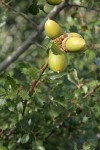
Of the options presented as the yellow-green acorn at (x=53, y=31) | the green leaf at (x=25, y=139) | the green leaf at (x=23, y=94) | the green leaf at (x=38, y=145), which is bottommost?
the green leaf at (x=38, y=145)

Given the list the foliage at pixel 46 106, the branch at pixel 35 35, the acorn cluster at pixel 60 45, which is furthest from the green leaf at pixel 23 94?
the branch at pixel 35 35

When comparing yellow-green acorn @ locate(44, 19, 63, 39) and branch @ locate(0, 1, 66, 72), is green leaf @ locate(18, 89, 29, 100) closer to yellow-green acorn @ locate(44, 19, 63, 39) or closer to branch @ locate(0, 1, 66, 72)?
yellow-green acorn @ locate(44, 19, 63, 39)

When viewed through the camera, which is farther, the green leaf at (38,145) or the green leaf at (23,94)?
the green leaf at (38,145)

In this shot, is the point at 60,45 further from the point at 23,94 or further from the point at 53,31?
the point at 23,94

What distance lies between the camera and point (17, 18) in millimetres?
5207

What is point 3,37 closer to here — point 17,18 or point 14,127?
point 17,18

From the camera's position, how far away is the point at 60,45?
1564mm

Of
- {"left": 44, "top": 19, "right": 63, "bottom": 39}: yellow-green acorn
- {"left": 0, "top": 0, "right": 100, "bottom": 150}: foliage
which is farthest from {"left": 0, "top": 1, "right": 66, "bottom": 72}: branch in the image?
{"left": 44, "top": 19, "right": 63, "bottom": 39}: yellow-green acorn

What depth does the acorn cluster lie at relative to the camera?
1540mm

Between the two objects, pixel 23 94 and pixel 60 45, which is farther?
pixel 23 94

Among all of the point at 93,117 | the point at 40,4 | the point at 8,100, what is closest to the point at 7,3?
the point at 40,4

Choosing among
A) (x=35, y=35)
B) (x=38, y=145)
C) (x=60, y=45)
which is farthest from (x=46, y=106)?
(x=35, y=35)

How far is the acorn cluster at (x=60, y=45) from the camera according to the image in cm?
154

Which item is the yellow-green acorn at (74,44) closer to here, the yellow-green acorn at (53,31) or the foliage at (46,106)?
the yellow-green acorn at (53,31)
